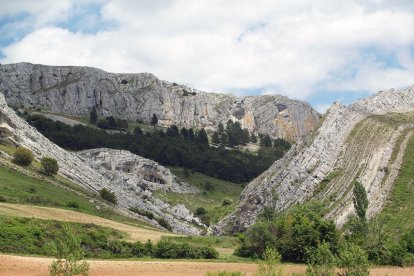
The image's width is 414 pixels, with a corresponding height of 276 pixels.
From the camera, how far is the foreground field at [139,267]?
160 feet

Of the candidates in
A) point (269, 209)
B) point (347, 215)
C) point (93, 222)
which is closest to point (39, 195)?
point (93, 222)

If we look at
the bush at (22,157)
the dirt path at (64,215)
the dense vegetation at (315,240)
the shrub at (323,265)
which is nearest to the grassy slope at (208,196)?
the dirt path at (64,215)

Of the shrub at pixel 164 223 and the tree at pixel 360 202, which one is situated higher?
the tree at pixel 360 202

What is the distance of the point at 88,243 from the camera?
67.9m

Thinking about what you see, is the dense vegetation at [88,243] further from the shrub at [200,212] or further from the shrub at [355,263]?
the shrub at [200,212]

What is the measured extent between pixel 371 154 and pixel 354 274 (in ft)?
288

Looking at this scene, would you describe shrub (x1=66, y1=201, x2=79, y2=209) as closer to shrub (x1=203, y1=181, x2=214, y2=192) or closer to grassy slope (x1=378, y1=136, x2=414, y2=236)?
grassy slope (x1=378, y1=136, x2=414, y2=236)

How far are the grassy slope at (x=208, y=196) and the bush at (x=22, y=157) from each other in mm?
47781

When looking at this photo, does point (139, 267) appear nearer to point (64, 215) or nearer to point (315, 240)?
point (64, 215)

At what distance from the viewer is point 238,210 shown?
122562 mm

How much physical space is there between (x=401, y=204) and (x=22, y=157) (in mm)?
77031

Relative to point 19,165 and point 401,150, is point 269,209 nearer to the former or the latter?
point 401,150

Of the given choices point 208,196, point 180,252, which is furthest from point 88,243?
point 208,196

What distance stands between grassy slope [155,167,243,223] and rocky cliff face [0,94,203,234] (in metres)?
5.04
